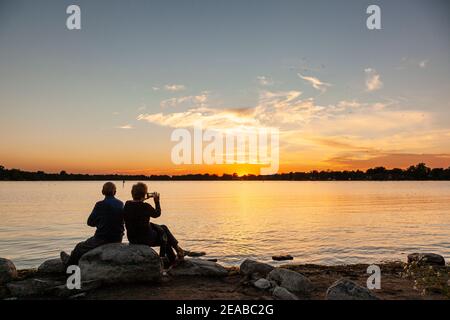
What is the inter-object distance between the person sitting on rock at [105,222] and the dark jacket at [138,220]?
25 cm

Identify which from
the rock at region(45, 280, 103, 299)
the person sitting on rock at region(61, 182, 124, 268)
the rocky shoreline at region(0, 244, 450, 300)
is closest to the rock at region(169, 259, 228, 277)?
the rocky shoreline at region(0, 244, 450, 300)


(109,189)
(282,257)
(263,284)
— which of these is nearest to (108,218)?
(109,189)

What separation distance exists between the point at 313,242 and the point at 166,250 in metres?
17.4

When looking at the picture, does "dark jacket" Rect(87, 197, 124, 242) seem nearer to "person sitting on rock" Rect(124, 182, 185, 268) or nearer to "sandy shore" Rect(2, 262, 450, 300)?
"person sitting on rock" Rect(124, 182, 185, 268)

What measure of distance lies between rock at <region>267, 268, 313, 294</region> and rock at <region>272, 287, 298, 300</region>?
31.2 inches

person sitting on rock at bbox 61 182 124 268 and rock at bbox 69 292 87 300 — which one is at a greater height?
person sitting on rock at bbox 61 182 124 268

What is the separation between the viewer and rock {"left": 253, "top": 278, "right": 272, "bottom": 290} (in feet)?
35.8

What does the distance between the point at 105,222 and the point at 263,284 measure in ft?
16.7

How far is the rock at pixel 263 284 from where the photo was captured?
10.9m

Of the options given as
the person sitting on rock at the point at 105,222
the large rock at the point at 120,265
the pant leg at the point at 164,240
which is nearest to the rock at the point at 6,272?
the person sitting on rock at the point at 105,222

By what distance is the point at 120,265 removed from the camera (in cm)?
1076

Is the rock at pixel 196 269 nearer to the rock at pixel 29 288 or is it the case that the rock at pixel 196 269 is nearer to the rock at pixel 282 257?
the rock at pixel 29 288
